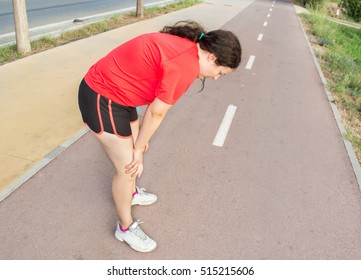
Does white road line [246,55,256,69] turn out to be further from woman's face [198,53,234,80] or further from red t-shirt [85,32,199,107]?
red t-shirt [85,32,199,107]

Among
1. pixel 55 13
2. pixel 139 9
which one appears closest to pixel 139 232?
pixel 55 13

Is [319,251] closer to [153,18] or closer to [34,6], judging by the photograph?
→ [153,18]

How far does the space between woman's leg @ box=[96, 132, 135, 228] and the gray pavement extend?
458 millimetres

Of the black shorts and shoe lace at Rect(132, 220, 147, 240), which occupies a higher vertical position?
the black shorts

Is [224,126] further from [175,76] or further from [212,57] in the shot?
[175,76]

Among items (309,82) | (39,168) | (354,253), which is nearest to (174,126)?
(39,168)

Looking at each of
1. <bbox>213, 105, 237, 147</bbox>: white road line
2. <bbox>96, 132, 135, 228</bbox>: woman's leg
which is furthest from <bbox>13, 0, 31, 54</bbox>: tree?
<bbox>96, 132, 135, 228</bbox>: woman's leg

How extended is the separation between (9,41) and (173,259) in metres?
7.64

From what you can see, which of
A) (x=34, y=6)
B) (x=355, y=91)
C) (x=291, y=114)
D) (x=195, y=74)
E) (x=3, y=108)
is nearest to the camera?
(x=195, y=74)

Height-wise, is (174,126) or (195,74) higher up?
(195,74)

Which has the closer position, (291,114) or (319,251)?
(319,251)

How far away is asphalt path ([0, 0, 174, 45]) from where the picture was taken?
31.1 feet

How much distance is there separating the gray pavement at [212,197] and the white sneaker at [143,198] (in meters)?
0.07

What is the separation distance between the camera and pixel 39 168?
3662 mm
